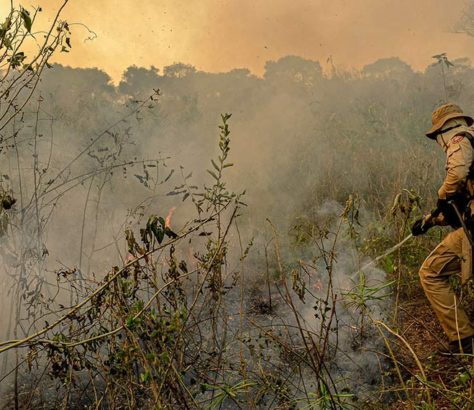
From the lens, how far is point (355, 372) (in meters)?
3.31

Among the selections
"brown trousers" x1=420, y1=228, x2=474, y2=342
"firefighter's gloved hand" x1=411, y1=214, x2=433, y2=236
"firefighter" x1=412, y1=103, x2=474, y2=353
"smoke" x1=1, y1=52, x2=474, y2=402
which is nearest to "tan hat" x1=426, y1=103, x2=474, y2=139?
"firefighter" x1=412, y1=103, x2=474, y2=353

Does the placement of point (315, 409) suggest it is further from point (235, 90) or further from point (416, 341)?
point (235, 90)

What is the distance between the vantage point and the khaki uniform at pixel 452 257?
10.9ft

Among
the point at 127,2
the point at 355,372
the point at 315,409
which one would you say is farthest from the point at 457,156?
the point at 127,2

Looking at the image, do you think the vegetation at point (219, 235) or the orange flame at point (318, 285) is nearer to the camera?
the vegetation at point (219, 235)

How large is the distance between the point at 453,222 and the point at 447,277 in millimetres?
398

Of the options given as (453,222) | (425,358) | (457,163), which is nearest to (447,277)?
(453,222)

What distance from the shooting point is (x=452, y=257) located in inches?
137

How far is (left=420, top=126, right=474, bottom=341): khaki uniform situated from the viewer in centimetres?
332

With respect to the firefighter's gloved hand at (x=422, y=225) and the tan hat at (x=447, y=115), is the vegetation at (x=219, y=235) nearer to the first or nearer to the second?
the firefighter's gloved hand at (x=422, y=225)

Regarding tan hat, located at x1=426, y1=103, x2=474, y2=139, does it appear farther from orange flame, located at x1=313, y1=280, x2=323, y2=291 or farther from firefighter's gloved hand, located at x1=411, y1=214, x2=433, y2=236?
orange flame, located at x1=313, y1=280, x2=323, y2=291

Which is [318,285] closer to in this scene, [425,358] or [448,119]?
[425,358]

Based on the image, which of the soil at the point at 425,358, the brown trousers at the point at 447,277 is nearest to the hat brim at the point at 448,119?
the brown trousers at the point at 447,277

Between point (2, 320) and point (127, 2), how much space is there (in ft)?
15.4
